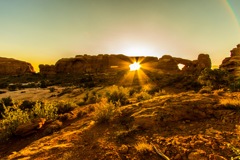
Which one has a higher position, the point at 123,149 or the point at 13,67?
the point at 123,149

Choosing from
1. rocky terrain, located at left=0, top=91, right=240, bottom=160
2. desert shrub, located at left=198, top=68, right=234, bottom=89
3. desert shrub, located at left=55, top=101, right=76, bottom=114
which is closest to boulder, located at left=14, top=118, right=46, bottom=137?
rocky terrain, located at left=0, top=91, right=240, bottom=160

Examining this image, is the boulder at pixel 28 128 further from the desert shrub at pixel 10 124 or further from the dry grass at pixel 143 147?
the dry grass at pixel 143 147

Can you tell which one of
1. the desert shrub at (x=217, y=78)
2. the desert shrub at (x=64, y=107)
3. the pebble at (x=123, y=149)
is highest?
the desert shrub at (x=217, y=78)

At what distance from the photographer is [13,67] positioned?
257 ft

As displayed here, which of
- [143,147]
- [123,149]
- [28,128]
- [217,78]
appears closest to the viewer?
[143,147]

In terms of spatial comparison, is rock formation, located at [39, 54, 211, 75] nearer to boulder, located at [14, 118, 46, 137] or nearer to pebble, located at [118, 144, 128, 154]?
boulder, located at [14, 118, 46, 137]

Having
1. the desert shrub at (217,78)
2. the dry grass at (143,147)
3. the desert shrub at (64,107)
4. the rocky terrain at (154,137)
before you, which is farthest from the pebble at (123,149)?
the desert shrub at (217,78)

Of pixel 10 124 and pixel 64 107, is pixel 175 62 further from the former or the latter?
pixel 10 124

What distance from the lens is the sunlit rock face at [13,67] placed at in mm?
76869

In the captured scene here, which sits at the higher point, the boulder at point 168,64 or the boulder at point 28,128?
the boulder at point 168,64

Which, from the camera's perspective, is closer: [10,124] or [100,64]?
[10,124]

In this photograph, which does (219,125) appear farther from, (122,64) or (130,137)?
(122,64)

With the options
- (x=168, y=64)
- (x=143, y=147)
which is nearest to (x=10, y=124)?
(x=143, y=147)

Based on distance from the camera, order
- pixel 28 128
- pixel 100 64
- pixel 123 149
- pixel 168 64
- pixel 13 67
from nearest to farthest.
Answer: pixel 123 149 → pixel 28 128 → pixel 168 64 → pixel 100 64 → pixel 13 67
